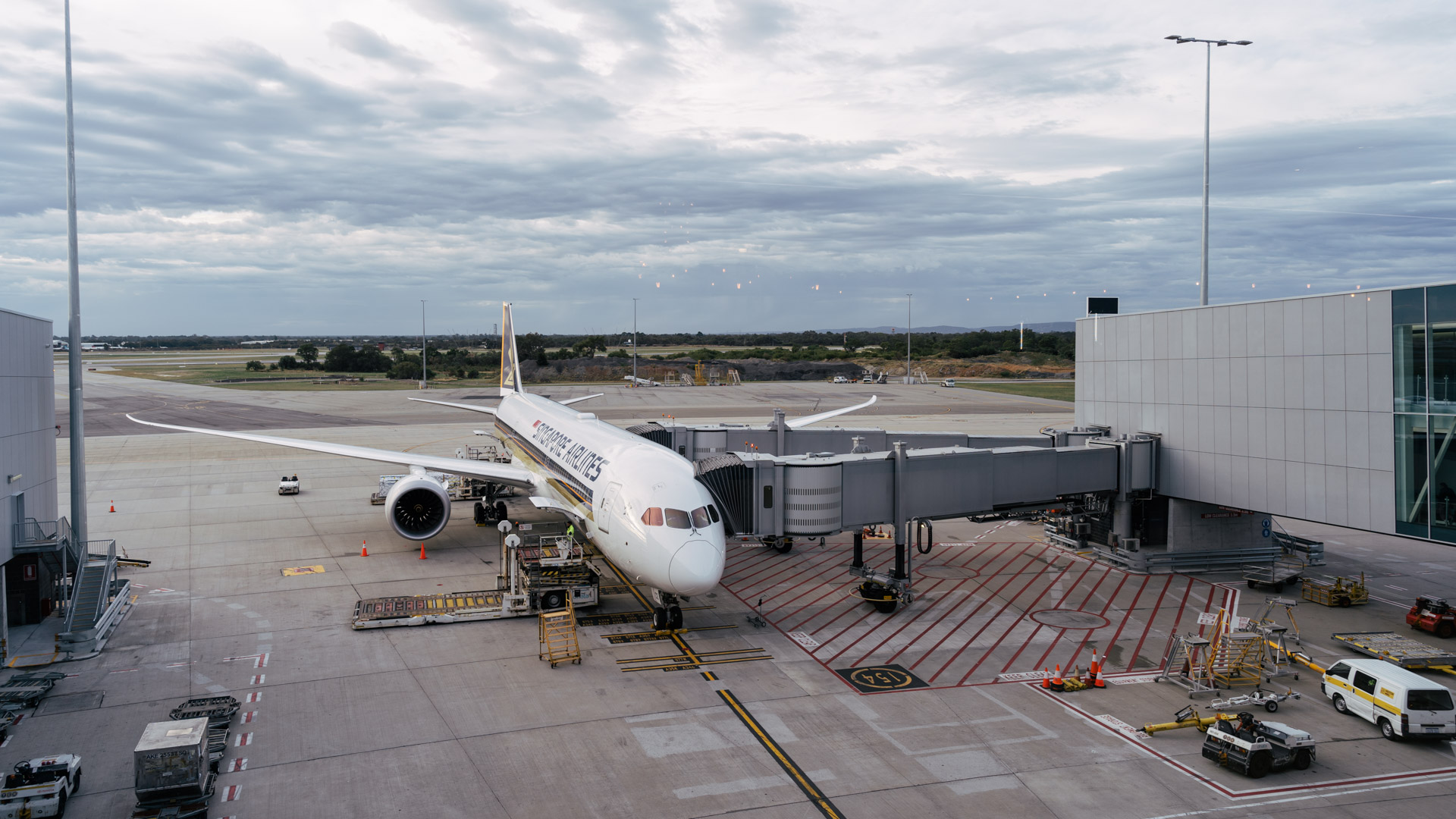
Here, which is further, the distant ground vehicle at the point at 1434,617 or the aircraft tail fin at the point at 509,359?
the aircraft tail fin at the point at 509,359

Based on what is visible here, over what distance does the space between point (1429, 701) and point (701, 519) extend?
55.2 ft

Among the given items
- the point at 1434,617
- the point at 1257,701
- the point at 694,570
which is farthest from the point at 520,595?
the point at 1434,617

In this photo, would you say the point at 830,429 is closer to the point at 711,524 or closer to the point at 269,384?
the point at 711,524

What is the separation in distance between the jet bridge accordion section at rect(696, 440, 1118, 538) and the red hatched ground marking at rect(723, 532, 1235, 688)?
9.49 ft

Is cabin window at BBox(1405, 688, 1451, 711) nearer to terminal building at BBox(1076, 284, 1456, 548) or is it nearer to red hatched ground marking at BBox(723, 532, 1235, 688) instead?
red hatched ground marking at BBox(723, 532, 1235, 688)

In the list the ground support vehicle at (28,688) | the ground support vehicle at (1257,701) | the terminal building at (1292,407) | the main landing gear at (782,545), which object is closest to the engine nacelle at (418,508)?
the ground support vehicle at (28,688)

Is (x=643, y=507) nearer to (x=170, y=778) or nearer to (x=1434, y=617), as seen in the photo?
(x=170, y=778)

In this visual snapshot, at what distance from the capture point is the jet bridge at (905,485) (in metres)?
27.9

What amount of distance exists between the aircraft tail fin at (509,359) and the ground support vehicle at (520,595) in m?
26.5

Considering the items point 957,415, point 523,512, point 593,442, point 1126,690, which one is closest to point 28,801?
point 593,442

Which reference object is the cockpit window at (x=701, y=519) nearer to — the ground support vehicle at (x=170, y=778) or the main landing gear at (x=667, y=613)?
the main landing gear at (x=667, y=613)

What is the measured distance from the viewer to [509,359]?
56094 millimetres

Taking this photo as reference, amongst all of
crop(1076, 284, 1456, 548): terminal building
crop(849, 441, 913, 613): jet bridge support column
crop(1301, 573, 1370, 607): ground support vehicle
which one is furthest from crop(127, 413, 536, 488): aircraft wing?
crop(1301, 573, 1370, 607): ground support vehicle

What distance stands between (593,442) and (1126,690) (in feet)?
59.8
